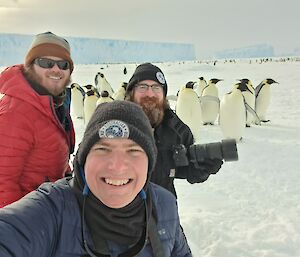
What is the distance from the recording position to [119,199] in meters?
1.00

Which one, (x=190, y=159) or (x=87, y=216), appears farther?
(x=190, y=159)

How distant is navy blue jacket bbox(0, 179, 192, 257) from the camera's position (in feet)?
2.84

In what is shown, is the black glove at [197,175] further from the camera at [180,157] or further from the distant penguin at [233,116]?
the distant penguin at [233,116]

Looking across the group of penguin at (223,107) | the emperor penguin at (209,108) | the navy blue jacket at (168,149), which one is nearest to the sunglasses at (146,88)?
the navy blue jacket at (168,149)

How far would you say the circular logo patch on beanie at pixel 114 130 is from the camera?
102 centimetres

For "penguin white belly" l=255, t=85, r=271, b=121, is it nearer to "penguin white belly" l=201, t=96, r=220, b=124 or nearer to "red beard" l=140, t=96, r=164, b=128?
"penguin white belly" l=201, t=96, r=220, b=124

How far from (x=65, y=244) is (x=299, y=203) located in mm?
2954

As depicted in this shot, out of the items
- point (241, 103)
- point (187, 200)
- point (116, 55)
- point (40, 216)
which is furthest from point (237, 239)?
point (116, 55)

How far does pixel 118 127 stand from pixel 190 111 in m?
5.58

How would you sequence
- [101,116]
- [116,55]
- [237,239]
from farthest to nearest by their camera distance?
[116,55]
[237,239]
[101,116]

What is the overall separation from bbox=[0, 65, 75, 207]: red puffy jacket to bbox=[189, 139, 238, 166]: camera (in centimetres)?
58

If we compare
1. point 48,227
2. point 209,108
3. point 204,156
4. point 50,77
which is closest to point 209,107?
point 209,108

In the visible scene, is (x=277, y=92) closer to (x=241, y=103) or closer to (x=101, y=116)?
(x=241, y=103)

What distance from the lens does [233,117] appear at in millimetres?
6211
